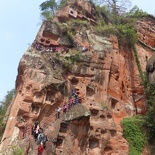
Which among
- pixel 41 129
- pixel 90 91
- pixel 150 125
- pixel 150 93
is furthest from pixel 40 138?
pixel 150 93

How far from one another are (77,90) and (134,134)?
495 centimetres

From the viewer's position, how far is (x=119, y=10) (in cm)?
3338

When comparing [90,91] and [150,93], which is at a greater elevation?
[150,93]

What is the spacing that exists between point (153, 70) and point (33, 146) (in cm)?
1101

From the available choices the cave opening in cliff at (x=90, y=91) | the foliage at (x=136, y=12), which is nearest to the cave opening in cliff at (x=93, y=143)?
the cave opening in cliff at (x=90, y=91)

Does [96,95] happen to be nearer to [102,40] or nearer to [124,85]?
[124,85]

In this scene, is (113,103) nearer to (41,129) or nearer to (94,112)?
(94,112)

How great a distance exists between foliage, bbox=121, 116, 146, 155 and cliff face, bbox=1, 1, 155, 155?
18.3 inches

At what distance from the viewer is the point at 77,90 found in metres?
20.9

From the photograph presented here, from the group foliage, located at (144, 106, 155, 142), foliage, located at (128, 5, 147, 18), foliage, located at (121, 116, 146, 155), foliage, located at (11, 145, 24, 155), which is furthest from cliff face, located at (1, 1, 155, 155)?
foliage, located at (128, 5, 147, 18)

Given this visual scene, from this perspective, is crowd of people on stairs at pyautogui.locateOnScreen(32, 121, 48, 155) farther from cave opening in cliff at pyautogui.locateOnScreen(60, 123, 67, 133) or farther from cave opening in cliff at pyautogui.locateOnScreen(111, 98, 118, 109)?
cave opening in cliff at pyautogui.locateOnScreen(111, 98, 118, 109)

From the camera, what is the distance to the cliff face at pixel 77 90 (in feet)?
56.4

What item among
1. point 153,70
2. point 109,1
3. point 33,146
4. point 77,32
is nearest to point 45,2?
point 109,1

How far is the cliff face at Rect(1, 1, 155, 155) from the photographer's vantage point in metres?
17.2
